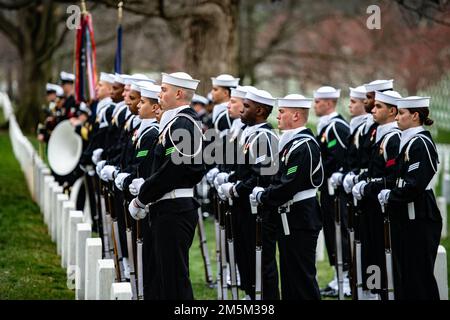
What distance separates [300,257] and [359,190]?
3.57 ft

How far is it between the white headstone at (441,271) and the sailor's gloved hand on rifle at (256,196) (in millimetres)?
1764

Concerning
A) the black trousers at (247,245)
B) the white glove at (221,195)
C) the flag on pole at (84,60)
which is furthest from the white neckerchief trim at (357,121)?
the flag on pole at (84,60)

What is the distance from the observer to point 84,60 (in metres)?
15.4

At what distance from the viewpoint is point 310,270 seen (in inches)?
348

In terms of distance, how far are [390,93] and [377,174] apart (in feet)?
2.67

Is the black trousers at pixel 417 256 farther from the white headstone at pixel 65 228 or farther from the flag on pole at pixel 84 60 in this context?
the flag on pole at pixel 84 60

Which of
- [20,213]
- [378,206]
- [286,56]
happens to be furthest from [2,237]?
[286,56]

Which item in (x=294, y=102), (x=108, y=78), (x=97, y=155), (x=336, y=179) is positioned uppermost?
(x=108, y=78)

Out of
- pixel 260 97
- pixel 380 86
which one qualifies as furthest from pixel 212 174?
pixel 380 86

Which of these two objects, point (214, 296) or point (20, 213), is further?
point (20, 213)

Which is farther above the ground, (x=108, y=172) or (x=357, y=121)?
(x=357, y=121)

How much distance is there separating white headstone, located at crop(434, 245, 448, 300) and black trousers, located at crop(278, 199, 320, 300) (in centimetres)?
119

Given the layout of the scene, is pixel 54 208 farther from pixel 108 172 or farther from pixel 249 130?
pixel 249 130

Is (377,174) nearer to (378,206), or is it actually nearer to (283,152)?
(378,206)
